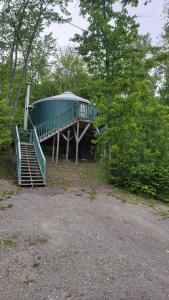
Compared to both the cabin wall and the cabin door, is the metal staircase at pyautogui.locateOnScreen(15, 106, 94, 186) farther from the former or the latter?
the cabin wall

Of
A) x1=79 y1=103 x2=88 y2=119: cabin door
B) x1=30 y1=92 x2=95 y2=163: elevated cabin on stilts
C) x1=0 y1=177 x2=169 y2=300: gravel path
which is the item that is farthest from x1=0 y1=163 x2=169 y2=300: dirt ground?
x1=79 y1=103 x2=88 y2=119: cabin door

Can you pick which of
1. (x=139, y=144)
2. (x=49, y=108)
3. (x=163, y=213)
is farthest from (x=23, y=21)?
(x=163, y=213)

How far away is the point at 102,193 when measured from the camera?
29.4ft

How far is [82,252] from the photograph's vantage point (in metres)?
4.36

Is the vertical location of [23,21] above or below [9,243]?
above

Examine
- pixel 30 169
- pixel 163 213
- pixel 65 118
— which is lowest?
pixel 163 213

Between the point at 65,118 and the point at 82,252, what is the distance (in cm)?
1200

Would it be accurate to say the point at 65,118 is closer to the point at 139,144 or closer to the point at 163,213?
the point at 139,144

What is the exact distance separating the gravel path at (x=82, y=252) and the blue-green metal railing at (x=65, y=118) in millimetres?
8330

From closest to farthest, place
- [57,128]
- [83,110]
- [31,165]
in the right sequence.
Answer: [31,165]
[57,128]
[83,110]

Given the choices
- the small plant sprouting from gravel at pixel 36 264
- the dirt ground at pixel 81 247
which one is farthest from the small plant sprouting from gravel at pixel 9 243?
the small plant sprouting from gravel at pixel 36 264

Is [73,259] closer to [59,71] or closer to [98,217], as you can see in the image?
[98,217]

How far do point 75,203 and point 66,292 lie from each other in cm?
428

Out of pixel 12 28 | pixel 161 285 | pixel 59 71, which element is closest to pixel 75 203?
pixel 161 285
